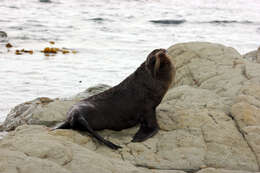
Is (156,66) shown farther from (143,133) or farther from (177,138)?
(177,138)

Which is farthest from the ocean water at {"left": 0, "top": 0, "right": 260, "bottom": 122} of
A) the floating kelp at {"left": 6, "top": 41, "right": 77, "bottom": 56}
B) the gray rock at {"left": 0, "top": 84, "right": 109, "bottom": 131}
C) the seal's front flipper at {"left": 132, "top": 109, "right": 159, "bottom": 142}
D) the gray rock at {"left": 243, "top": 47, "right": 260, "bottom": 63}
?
the seal's front flipper at {"left": 132, "top": 109, "right": 159, "bottom": 142}

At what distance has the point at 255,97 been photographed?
647 centimetres

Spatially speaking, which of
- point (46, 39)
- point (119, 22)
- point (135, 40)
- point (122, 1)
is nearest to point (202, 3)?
point (122, 1)

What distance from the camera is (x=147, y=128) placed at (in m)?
5.97

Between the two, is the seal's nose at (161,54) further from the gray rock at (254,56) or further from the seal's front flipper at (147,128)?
the gray rock at (254,56)

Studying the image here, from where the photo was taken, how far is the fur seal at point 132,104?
6012 mm

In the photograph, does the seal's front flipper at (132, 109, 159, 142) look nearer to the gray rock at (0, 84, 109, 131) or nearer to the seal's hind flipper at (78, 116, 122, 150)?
the seal's hind flipper at (78, 116, 122, 150)

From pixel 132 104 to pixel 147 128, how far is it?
1.64 ft

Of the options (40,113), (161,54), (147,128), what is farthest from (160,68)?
(40,113)

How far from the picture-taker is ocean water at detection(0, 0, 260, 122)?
12250 millimetres

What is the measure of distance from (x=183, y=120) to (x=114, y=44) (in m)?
12.9

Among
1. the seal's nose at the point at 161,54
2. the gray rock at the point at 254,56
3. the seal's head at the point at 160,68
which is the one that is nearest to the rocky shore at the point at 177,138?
the seal's head at the point at 160,68

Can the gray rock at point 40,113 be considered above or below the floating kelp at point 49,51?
above

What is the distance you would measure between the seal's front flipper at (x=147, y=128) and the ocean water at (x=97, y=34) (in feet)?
13.7
